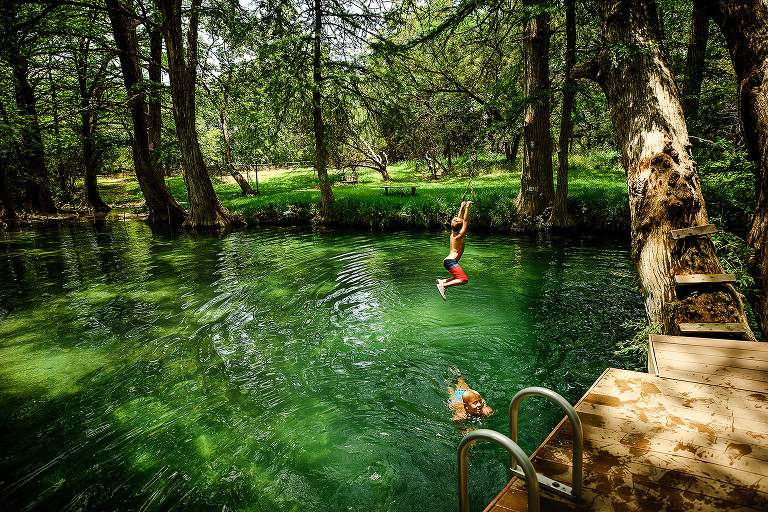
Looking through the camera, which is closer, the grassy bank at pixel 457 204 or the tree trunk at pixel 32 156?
the grassy bank at pixel 457 204

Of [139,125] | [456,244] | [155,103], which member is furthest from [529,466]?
[155,103]

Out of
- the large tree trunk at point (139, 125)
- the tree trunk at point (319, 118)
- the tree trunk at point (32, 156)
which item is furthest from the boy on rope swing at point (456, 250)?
the tree trunk at point (32, 156)

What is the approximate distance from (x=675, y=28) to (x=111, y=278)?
787 inches

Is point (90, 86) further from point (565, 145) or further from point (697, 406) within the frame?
point (697, 406)

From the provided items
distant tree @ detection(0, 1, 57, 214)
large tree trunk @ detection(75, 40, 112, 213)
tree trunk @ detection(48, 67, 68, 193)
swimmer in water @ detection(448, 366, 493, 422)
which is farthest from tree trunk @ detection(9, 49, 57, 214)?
swimmer in water @ detection(448, 366, 493, 422)

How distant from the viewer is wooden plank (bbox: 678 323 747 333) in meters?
4.36

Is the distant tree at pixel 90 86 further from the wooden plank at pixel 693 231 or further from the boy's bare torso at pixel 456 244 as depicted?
the wooden plank at pixel 693 231

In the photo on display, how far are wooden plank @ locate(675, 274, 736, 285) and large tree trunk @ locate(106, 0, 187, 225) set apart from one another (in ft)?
61.7

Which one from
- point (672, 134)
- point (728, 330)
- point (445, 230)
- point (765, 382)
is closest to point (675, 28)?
point (445, 230)

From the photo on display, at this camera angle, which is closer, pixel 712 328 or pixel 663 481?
pixel 663 481

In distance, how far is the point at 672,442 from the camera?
8.68 ft

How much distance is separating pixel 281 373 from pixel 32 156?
84.8 feet

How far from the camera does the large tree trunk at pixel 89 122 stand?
64.1ft

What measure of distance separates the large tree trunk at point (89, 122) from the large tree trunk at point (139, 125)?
5.39 ft
